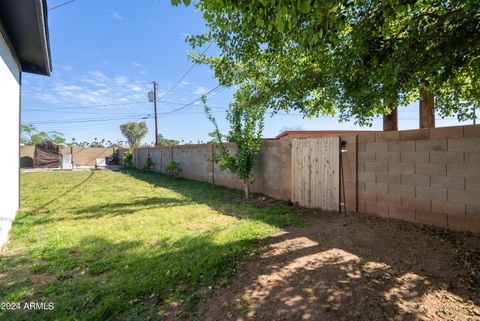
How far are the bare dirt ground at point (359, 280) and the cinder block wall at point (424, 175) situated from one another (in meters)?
0.33

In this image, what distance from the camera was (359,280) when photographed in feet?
8.54

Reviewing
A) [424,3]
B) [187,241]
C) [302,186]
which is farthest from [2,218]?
[424,3]

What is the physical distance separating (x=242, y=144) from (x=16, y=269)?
534 cm

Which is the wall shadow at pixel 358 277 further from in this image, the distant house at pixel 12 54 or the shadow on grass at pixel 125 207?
the distant house at pixel 12 54

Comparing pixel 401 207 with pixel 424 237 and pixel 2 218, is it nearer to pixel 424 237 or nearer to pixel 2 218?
pixel 424 237

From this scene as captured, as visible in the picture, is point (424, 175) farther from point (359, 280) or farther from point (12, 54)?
point (12, 54)

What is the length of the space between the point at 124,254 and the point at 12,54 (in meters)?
4.77

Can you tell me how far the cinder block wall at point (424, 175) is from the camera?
353 cm

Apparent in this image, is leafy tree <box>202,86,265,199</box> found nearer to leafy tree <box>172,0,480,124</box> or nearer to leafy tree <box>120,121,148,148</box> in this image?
leafy tree <box>172,0,480,124</box>

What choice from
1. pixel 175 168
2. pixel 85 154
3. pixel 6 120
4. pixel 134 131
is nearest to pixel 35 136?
pixel 85 154

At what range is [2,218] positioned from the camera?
13.2ft

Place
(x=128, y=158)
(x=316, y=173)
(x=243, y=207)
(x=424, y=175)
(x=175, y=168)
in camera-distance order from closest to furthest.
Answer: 1. (x=424, y=175)
2. (x=316, y=173)
3. (x=243, y=207)
4. (x=175, y=168)
5. (x=128, y=158)

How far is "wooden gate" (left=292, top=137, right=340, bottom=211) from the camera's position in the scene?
5.36 m

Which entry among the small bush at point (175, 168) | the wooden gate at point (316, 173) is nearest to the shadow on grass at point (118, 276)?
the wooden gate at point (316, 173)
